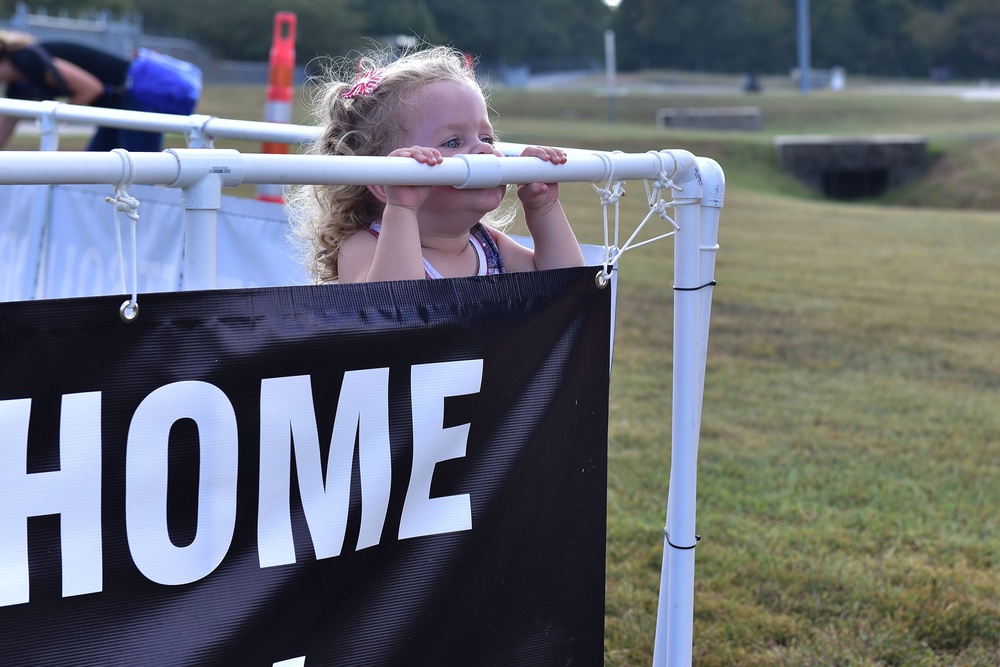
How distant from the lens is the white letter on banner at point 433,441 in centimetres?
161

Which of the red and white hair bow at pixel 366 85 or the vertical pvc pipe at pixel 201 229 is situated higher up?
the red and white hair bow at pixel 366 85

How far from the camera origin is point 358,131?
219 centimetres

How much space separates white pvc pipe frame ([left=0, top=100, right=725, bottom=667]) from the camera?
1.37 m

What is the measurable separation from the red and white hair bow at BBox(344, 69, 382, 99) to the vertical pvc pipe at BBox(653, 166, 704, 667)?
68 cm

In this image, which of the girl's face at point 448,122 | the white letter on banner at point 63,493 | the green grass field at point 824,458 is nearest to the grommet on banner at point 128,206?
the white letter on banner at point 63,493

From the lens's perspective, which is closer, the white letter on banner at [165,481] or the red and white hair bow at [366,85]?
the white letter on banner at [165,481]

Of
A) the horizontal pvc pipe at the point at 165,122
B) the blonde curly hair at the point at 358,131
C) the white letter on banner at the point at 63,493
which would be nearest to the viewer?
the white letter on banner at the point at 63,493

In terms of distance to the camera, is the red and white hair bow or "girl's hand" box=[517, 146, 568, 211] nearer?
"girl's hand" box=[517, 146, 568, 211]

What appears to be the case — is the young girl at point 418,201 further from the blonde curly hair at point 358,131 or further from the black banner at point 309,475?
the black banner at point 309,475

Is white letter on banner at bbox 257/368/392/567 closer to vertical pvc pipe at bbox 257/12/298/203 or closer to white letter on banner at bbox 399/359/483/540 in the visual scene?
white letter on banner at bbox 399/359/483/540

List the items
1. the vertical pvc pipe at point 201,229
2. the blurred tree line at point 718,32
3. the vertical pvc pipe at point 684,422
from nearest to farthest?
1. the vertical pvc pipe at point 201,229
2. the vertical pvc pipe at point 684,422
3. the blurred tree line at point 718,32

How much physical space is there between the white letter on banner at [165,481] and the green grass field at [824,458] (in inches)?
69.1

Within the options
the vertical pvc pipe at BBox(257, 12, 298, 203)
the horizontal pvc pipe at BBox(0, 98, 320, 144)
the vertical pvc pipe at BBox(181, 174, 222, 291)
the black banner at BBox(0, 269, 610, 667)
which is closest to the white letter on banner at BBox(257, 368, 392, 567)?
the black banner at BBox(0, 269, 610, 667)

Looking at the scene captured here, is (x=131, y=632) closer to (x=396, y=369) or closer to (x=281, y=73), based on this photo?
(x=396, y=369)
